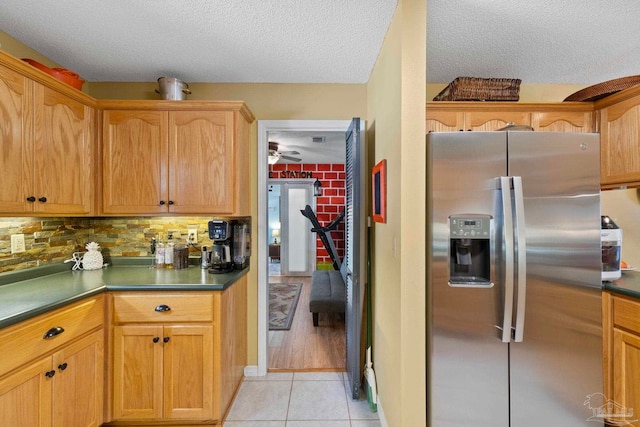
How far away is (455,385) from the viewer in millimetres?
1522

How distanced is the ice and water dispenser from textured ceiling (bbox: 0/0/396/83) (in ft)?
4.04

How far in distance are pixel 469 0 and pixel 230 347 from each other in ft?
8.31

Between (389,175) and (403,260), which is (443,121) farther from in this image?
(403,260)

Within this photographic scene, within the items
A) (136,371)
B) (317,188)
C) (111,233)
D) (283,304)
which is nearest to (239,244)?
(136,371)

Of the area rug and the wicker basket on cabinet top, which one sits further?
the area rug

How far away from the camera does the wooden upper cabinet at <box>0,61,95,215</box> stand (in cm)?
159

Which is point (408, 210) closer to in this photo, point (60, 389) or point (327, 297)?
point (60, 389)

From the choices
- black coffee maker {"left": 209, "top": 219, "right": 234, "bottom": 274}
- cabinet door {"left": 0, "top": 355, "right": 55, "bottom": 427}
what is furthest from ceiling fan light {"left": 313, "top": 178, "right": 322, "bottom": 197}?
cabinet door {"left": 0, "top": 355, "right": 55, "bottom": 427}

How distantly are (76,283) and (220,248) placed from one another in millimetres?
885

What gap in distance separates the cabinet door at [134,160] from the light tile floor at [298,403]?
1557mm

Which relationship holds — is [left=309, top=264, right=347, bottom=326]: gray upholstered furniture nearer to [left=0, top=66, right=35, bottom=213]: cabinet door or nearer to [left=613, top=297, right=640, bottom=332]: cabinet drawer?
[left=613, top=297, right=640, bottom=332]: cabinet drawer

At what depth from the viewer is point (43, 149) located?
1786 mm

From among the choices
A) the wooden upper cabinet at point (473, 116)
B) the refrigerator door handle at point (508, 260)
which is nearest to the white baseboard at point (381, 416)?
the refrigerator door handle at point (508, 260)

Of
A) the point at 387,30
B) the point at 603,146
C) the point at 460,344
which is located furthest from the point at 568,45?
the point at 460,344
